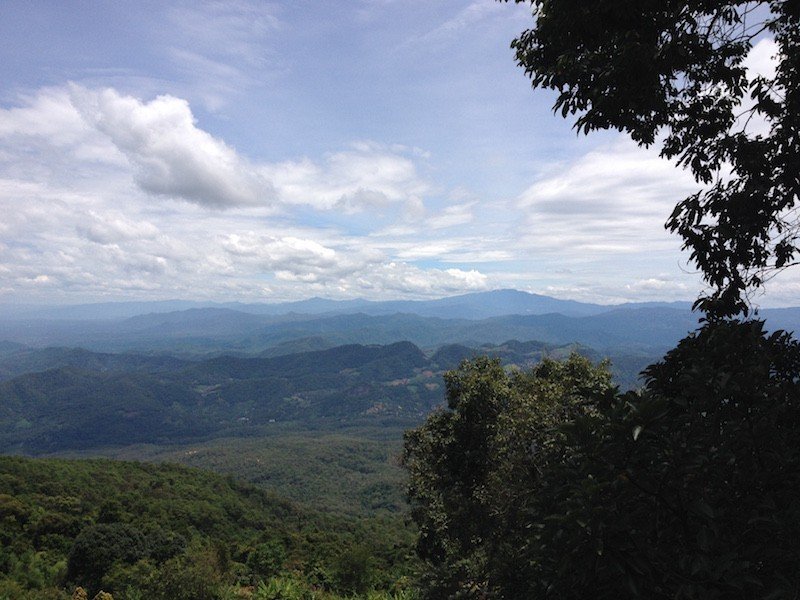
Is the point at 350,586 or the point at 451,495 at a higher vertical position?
the point at 451,495

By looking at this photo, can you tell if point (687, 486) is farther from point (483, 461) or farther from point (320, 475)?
point (320, 475)

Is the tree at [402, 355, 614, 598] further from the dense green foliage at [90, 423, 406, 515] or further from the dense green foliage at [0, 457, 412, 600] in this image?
the dense green foliage at [90, 423, 406, 515]

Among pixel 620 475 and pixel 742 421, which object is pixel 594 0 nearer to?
pixel 742 421

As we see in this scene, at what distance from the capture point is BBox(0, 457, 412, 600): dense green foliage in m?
19.8

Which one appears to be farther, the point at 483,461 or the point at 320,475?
the point at 320,475

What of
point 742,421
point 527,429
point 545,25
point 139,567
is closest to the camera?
point 742,421

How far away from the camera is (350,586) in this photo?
2239cm

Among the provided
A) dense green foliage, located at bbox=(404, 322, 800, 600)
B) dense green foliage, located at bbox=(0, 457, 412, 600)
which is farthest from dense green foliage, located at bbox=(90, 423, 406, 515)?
dense green foliage, located at bbox=(404, 322, 800, 600)

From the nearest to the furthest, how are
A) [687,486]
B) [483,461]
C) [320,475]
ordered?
1. [687,486]
2. [483,461]
3. [320,475]

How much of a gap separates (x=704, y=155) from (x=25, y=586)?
38.8 meters

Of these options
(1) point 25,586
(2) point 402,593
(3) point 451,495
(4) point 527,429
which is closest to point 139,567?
(1) point 25,586

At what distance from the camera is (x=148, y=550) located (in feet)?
100

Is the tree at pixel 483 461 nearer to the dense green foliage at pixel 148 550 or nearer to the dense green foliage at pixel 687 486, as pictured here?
the dense green foliage at pixel 148 550

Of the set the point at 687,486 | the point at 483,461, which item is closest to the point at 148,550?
the point at 483,461
